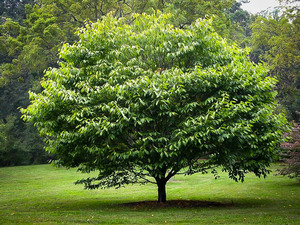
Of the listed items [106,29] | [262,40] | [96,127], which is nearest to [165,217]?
[96,127]

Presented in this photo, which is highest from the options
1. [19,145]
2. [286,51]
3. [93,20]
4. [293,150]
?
[93,20]

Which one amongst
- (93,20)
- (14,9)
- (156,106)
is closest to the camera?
(156,106)

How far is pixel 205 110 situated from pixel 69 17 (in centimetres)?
2613

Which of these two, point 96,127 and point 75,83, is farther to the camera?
point 75,83

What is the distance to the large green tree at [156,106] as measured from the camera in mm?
10578

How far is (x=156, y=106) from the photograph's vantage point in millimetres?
10977

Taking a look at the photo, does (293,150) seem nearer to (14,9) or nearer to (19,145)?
(19,145)

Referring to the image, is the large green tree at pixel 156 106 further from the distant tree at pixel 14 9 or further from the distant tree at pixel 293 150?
the distant tree at pixel 14 9

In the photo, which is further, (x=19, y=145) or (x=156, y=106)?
(x=19, y=145)

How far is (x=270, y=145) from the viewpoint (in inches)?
441

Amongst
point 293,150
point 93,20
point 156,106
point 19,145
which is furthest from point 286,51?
point 19,145

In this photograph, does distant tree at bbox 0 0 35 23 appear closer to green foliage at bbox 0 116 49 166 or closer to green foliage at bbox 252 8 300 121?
green foliage at bbox 0 116 49 166

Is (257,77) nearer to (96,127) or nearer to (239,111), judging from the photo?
(239,111)

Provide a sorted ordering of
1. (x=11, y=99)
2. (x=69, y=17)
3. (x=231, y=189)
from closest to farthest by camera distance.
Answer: (x=231, y=189) → (x=69, y=17) → (x=11, y=99)
